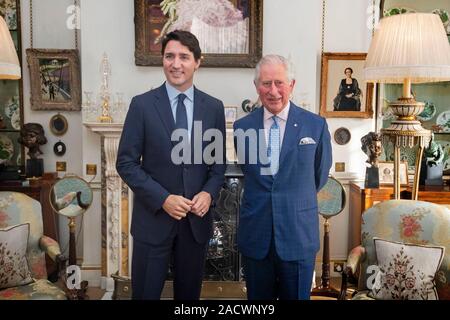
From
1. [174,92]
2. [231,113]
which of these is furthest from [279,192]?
[231,113]

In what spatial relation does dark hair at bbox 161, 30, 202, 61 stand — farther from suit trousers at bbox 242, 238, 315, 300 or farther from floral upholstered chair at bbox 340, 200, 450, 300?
floral upholstered chair at bbox 340, 200, 450, 300

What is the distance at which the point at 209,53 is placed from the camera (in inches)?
86.2

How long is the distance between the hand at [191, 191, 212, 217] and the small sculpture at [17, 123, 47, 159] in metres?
1.41

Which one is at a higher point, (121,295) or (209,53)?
(209,53)

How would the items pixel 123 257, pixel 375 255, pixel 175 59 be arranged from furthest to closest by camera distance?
pixel 123 257
pixel 375 255
pixel 175 59

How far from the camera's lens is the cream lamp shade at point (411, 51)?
5.22ft

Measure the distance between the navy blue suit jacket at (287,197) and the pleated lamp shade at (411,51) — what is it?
626mm

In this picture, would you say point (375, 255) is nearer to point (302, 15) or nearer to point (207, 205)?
point (207, 205)

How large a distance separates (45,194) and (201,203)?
1.36 metres

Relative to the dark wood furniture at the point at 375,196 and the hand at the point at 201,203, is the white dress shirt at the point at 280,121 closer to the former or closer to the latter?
the hand at the point at 201,203

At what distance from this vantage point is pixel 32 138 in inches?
86.7

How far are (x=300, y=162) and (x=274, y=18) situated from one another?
4.25 ft

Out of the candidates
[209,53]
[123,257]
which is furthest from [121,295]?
[209,53]

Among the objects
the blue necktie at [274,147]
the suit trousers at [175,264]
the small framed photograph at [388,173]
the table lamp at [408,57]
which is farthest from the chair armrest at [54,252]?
the small framed photograph at [388,173]
